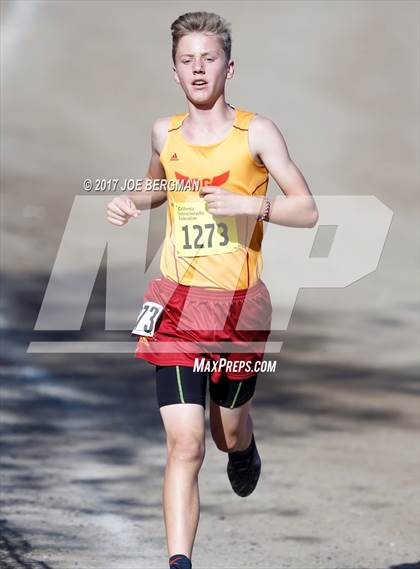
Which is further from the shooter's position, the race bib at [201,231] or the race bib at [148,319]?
the race bib at [148,319]

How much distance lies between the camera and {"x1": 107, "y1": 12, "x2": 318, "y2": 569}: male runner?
20.4ft

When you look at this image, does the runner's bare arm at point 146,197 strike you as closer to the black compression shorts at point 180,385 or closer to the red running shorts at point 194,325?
the red running shorts at point 194,325

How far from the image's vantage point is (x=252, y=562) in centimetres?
838

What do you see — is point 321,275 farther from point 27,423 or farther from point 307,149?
point 27,423

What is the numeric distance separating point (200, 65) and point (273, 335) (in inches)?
264

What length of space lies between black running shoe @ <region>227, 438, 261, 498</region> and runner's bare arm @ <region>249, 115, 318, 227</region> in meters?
1.89

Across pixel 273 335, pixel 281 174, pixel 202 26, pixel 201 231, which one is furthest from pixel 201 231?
pixel 273 335

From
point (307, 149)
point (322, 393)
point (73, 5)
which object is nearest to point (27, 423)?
point (322, 393)

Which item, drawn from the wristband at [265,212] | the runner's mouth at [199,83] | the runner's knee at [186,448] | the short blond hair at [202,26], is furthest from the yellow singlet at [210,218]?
the runner's knee at [186,448]

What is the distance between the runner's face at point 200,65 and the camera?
6184 mm

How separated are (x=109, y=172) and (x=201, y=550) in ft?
26.3

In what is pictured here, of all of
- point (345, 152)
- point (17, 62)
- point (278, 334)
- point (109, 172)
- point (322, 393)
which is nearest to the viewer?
point (322, 393)

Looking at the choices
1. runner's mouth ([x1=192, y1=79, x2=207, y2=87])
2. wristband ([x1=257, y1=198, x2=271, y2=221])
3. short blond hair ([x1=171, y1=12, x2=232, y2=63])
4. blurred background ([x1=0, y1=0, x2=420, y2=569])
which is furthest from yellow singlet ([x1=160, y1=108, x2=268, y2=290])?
blurred background ([x1=0, y1=0, x2=420, y2=569])

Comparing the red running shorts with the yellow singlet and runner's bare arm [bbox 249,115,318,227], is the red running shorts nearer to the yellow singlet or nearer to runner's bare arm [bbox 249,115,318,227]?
the yellow singlet
